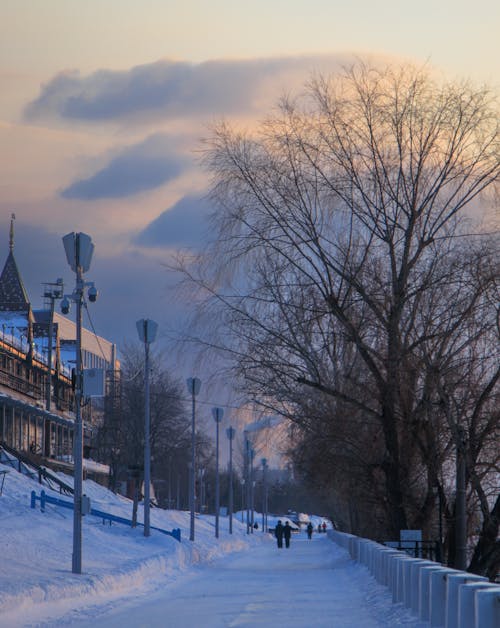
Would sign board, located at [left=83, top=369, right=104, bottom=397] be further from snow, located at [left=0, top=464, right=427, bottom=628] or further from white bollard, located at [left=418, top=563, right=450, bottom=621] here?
white bollard, located at [left=418, top=563, right=450, bottom=621]

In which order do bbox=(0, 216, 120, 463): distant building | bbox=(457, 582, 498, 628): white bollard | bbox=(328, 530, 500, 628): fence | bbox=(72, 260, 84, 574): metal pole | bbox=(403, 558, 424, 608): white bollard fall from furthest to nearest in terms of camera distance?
bbox=(0, 216, 120, 463): distant building → bbox=(72, 260, 84, 574): metal pole → bbox=(403, 558, 424, 608): white bollard → bbox=(457, 582, 498, 628): white bollard → bbox=(328, 530, 500, 628): fence

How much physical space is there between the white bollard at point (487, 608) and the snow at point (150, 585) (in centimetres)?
508

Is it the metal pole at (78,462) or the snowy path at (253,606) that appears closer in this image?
the snowy path at (253,606)

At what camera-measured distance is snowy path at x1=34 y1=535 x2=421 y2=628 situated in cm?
1775

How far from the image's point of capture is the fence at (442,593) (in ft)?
34.7

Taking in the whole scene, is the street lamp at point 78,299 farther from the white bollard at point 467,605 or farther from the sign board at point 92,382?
the white bollard at point 467,605

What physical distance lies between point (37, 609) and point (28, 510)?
21.9 metres

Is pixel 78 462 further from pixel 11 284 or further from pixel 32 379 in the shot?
pixel 11 284

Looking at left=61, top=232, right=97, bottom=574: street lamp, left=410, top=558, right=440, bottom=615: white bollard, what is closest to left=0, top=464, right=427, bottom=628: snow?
left=410, top=558, right=440, bottom=615: white bollard

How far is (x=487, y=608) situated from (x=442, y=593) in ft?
13.0

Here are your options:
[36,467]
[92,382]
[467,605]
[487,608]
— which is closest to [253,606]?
[92,382]

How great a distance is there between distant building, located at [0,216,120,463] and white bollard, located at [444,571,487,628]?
152 ft

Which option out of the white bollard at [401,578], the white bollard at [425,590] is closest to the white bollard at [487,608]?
the white bollard at [425,590]

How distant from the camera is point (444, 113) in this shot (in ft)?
81.6
